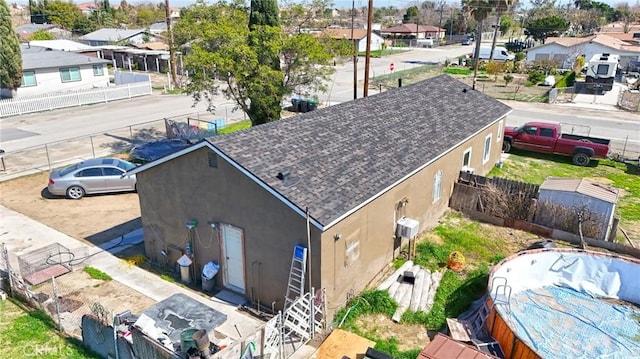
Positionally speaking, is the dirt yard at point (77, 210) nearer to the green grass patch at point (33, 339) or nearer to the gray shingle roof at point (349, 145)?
the green grass patch at point (33, 339)

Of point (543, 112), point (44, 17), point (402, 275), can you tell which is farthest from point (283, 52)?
point (44, 17)

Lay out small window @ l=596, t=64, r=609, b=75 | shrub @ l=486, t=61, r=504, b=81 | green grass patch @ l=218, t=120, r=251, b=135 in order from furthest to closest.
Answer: shrub @ l=486, t=61, r=504, b=81 → small window @ l=596, t=64, r=609, b=75 → green grass patch @ l=218, t=120, r=251, b=135

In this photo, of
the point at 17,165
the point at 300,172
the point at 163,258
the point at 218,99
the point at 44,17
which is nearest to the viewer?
the point at 300,172

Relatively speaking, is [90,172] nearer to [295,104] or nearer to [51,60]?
[295,104]

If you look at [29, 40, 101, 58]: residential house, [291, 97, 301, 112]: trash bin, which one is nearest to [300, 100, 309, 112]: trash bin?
[291, 97, 301, 112]: trash bin

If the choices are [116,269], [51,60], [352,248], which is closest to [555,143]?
[352,248]

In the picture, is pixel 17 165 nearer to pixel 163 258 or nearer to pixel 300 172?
pixel 163 258

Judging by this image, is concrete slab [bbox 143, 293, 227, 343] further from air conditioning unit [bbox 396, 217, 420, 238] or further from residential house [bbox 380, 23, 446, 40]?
residential house [bbox 380, 23, 446, 40]
